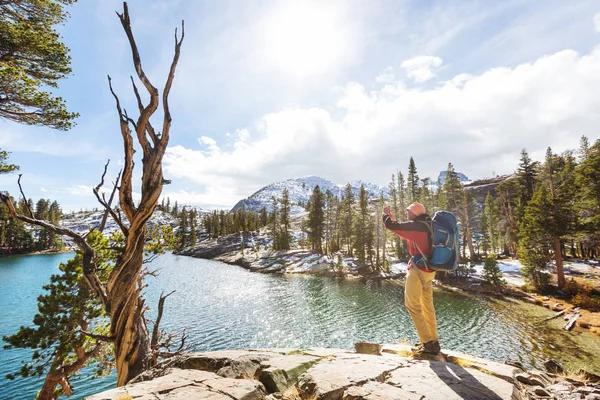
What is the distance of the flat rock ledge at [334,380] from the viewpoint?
4117mm

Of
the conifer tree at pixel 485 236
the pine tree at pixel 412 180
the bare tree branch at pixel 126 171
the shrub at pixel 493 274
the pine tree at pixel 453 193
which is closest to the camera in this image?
the bare tree branch at pixel 126 171

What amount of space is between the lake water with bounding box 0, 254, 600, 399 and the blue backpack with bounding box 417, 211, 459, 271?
33.8ft

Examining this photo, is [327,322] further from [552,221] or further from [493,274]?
[552,221]

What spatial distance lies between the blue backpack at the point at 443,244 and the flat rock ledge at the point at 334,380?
1.87 m

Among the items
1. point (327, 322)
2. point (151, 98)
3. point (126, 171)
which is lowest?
point (327, 322)

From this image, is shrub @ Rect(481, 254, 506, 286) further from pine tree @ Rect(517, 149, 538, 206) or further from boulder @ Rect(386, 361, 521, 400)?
boulder @ Rect(386, 361, 521, 400)

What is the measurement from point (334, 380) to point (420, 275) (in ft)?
8.88

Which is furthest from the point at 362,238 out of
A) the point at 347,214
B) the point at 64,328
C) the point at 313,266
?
the point at 64,328

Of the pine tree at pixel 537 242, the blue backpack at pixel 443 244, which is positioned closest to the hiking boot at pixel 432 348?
the blue backpack at pixel 443 244

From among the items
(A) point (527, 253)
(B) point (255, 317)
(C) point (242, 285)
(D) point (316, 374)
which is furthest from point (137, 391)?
(C) point (242, 285)

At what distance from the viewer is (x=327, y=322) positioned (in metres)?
23.5

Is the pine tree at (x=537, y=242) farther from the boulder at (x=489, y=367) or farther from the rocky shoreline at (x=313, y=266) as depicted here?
the boulder at (x=489, y=367)

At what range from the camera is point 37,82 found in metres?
7.28

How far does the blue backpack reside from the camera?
218 inches
